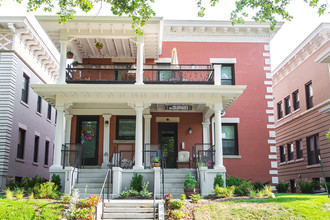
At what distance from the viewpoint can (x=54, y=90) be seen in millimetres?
14805

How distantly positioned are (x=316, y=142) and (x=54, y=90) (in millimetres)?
14967

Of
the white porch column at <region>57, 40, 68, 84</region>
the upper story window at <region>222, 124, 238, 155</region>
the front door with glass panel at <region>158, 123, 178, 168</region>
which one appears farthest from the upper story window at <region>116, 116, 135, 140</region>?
the upper story window at <region>222, 124, 238, 155</region>

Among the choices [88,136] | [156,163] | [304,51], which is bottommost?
[156,163]

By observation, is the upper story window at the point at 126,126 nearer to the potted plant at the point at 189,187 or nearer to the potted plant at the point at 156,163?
the potted plant at the point at 156,163

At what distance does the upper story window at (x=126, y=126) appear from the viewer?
18516 mm

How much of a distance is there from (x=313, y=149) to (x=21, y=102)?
55.1 ft

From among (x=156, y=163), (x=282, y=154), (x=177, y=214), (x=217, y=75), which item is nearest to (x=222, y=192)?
(x=156, y=163)

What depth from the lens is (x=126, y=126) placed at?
1861cm

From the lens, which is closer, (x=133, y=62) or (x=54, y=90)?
(x=54, y=90)

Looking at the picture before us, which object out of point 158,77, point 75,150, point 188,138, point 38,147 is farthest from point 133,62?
point 38,147

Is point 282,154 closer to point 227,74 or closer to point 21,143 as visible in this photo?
point 227,74

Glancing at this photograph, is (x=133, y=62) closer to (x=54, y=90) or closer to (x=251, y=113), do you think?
(x=54, y=90)

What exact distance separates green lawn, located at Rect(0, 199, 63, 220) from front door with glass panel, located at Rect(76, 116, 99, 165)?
748 centimetres

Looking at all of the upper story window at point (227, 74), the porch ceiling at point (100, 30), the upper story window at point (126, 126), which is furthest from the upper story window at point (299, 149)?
the porch ceiling at point (100, 30)
